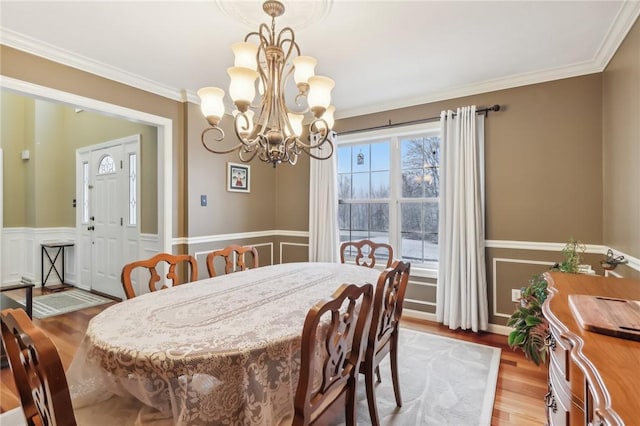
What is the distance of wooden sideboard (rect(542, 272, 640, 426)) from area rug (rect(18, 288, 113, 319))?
15.4 feet

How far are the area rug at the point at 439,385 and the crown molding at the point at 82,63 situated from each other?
3.23 metres

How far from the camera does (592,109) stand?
2629 millimetres

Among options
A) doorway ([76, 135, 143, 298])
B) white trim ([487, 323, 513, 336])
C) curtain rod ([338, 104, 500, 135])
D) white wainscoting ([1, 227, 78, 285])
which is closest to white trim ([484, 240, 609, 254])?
white trim ([487, 323, 513, 336])

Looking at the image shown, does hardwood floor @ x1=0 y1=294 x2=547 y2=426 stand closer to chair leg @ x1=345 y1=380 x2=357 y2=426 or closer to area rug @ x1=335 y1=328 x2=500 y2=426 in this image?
area rug @ x1=335 y1=328 x2=500 y2=426

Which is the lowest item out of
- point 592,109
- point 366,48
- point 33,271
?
point 33,271

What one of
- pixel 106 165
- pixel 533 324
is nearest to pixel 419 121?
pixel 533 324

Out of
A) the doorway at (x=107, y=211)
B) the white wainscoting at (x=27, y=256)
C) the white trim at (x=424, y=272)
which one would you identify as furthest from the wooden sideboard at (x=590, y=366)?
the white wainscoting at (x=27, y=256)

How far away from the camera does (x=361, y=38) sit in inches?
88.4

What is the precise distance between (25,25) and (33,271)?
429cm

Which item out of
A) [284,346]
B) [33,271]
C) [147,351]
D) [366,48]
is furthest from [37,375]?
[33,271]

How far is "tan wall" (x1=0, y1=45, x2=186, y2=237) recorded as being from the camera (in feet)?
7.38

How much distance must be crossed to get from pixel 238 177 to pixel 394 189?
6.36 feet

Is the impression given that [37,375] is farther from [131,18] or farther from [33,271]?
[33,271]

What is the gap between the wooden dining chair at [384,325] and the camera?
5.06 ft
